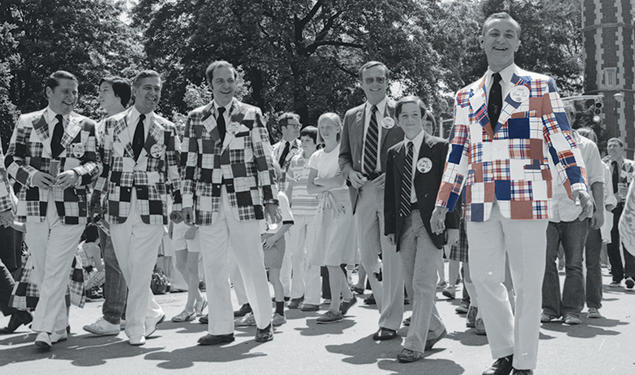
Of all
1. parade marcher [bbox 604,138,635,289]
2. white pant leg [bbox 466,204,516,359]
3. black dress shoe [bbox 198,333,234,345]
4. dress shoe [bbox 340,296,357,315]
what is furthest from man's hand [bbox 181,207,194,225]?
parade marcher [bbox 604,138,635,289]

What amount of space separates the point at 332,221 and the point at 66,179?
3.22 metres

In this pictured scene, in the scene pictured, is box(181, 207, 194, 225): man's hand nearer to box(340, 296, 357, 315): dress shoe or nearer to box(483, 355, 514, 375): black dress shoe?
box(340, 296, 357, 315): dress shoe

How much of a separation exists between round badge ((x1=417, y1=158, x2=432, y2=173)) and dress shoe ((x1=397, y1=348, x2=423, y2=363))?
145cm

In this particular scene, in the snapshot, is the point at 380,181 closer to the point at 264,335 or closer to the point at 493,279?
the point at 264,335

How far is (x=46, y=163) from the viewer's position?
23.0 ft

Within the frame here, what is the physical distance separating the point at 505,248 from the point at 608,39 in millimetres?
53843

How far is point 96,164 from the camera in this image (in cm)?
717

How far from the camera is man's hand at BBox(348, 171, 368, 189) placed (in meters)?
7.36

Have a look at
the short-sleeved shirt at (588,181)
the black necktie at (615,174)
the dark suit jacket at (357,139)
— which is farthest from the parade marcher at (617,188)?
the dark suit jacket at (357,139)

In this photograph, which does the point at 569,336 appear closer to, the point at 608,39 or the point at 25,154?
the point at 25,154

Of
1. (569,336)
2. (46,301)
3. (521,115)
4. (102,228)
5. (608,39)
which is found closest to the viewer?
(521,115)

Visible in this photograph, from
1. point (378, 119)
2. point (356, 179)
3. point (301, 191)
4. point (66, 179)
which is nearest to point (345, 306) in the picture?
point (301, 191)

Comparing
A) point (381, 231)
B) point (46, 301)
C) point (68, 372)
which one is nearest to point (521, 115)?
point (381, 231)

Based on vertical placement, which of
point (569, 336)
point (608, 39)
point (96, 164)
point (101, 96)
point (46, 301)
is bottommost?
point (569, 336)
